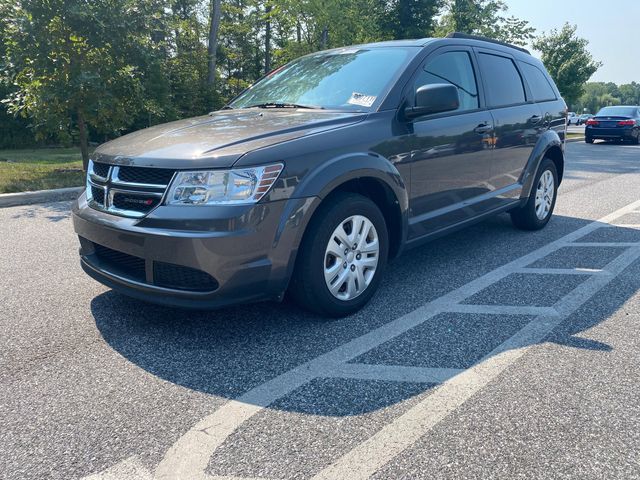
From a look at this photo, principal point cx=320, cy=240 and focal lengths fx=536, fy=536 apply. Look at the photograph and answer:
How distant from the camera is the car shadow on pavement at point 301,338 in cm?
264

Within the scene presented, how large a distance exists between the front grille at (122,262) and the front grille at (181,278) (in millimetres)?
132

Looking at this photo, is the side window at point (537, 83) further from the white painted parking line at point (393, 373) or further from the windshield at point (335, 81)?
the white painted parking line at point (393, 373)

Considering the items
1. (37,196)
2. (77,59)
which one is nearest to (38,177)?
(37,196)

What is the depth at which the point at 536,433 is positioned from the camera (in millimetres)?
2264

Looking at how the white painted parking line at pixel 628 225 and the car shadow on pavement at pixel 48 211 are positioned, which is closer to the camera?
the white painted parking line at pixel 628 225

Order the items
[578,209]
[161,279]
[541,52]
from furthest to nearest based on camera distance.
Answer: [541,52], [578,209], [161,279]

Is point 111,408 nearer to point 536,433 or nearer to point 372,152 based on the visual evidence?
point 536,433

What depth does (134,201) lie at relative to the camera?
9.93 ft

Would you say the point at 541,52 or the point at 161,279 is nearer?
the point at 161,279

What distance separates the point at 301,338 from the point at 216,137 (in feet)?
4.24

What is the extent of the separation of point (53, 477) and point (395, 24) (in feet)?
75.9

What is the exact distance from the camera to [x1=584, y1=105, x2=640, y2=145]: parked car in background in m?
19.9

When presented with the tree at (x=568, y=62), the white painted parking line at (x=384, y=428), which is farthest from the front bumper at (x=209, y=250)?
the tree at (x=568, y=62)

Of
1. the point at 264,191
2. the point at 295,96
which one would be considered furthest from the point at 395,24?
the point at 264,191
